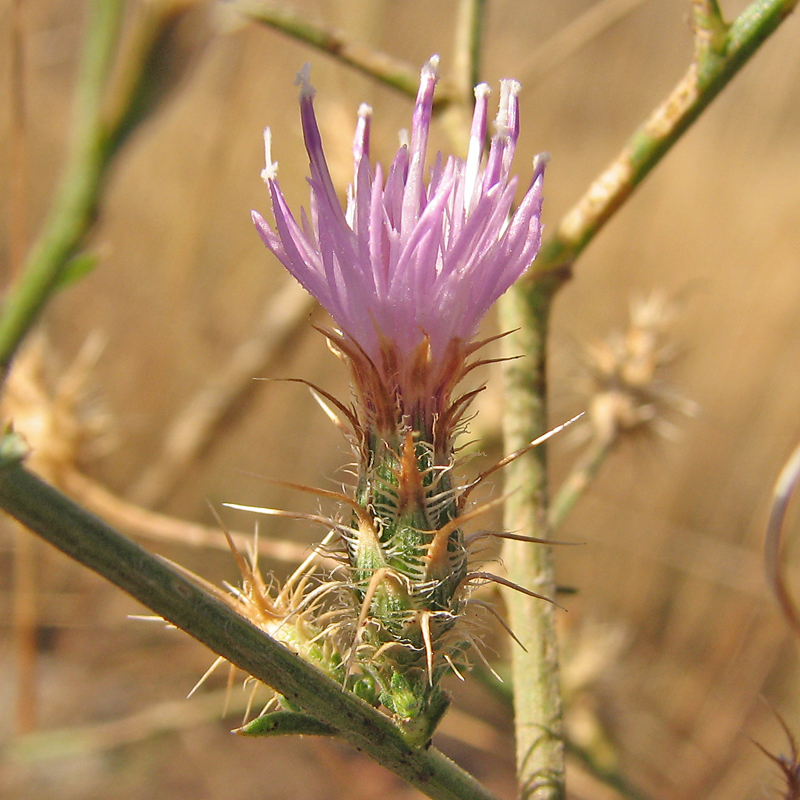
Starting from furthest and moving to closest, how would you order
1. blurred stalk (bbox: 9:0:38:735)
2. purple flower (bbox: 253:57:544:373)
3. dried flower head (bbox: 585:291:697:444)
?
dried flower head (bbox: 585:291:697:444)
blurred stalk (bbox: 9:0:38:735)
purple flower (bbox: 253:57:544:373)

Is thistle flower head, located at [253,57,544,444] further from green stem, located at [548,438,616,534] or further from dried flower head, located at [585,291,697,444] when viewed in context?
dried flower head, located at [585,291,697,444]

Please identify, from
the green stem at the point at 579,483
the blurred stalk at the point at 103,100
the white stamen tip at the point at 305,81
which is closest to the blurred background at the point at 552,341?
the green stem at the point at 579,483

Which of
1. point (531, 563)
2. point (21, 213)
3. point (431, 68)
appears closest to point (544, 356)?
point (531, 563)

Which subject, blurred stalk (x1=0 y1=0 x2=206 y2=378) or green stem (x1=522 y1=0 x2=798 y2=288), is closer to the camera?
blurred stalk (x1=0 y1=0 x2=206 y2=378)

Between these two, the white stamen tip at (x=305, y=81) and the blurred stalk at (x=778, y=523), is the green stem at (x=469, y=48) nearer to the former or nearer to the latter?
the white stamen tip at (x=305, y=81)

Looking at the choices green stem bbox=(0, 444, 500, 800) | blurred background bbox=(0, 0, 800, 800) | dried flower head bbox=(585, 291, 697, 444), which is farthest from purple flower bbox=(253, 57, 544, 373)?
blurred background bbox=(0, 0, 800, 800)

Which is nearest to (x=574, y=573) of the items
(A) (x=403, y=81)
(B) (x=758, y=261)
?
(B) (x=758, y=261)

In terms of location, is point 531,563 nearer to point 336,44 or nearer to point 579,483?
point 579,483
